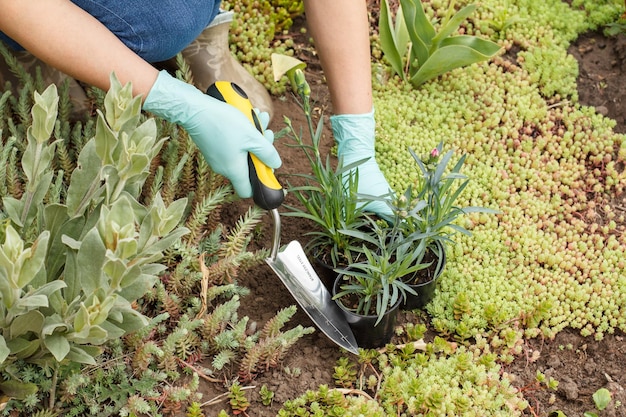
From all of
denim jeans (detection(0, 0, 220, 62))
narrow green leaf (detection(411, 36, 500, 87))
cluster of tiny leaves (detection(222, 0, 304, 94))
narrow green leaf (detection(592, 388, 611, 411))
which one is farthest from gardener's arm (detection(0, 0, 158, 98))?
narrow green leaf (detection(592, 388, 611, 411))

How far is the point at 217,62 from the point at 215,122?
30.4 inches

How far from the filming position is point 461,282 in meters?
2.32

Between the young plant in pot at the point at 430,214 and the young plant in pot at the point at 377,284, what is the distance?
41 millimetres

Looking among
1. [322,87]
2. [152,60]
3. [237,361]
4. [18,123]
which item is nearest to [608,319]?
[237,361]

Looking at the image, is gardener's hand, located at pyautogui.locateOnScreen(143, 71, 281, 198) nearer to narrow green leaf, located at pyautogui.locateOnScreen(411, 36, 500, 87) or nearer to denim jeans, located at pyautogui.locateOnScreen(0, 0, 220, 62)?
denim jeans, located at pyautogui.locateOnScreen(0, 0, 220, 62)

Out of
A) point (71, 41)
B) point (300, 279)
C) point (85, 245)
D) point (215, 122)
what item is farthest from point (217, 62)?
point (85, 245)

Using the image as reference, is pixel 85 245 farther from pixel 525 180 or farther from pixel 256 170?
pixel 525 180

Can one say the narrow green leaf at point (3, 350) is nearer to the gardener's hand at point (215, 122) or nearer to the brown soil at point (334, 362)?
the brown soil at point (334, 362)

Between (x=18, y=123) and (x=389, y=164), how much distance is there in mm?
1352

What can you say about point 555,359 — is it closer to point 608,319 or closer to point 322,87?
point 608,319

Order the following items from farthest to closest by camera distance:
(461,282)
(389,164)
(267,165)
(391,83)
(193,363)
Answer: (391,83), (389,164), (461,282), (267,165), (193,363)

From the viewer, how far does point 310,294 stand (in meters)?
2.08

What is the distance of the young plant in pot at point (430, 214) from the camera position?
194 centimetres

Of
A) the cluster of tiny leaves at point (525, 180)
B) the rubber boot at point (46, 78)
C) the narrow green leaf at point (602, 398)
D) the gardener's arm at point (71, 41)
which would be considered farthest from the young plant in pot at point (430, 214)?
the rubber boot at point (46, 78)
